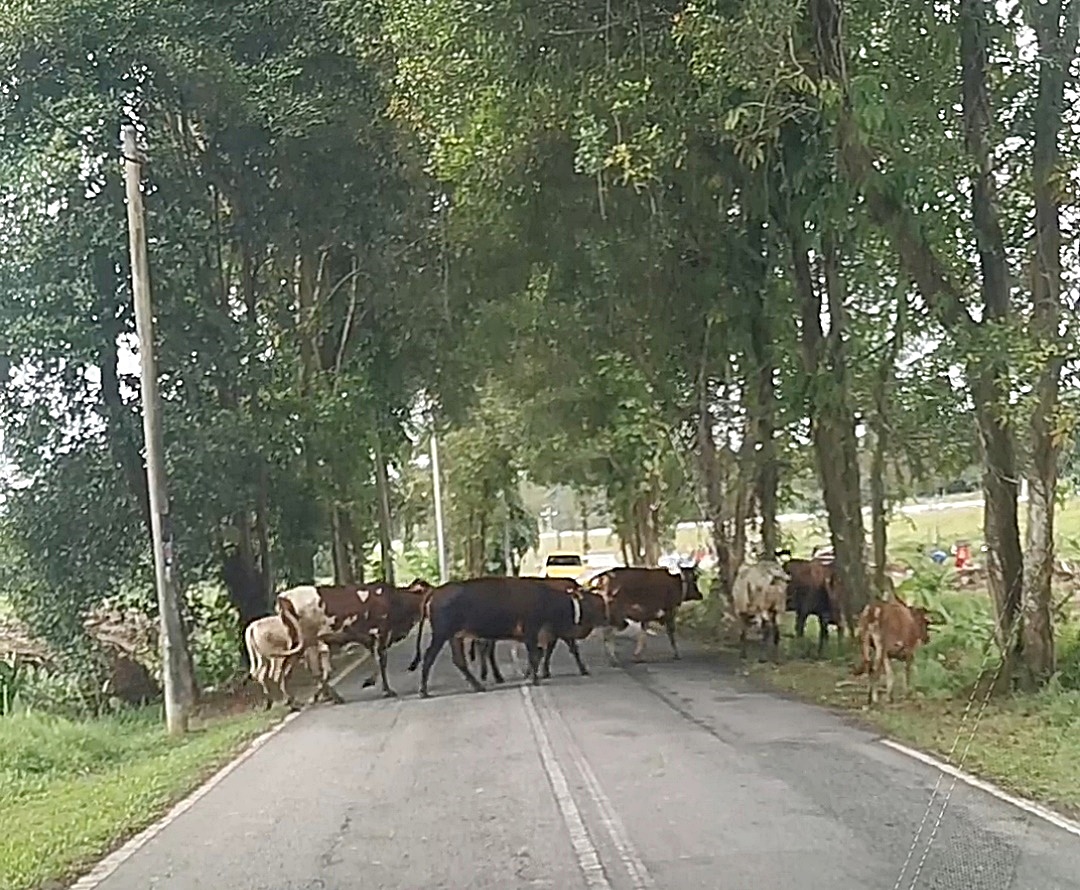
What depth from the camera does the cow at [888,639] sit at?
16125 mm

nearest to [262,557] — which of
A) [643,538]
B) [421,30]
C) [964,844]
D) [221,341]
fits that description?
[221,341]

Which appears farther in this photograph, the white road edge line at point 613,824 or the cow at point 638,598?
the cow at point 638,598

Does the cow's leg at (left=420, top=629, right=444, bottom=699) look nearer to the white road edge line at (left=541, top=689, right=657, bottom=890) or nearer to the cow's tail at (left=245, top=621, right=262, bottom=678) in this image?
the cow's tail at (left=245, top=621, right=262, bottom=678)

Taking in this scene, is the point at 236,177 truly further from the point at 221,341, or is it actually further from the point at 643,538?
the point at 643,538

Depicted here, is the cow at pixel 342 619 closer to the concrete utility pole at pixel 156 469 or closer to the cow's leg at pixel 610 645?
the concrete utility pole at pixel 156 469

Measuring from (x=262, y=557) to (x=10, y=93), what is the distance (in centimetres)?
731

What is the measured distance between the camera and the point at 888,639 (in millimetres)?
16203

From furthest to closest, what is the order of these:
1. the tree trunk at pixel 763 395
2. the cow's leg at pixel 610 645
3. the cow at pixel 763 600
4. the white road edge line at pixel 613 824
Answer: the cow's leg at pixel 610 645 → the cow at pixel 763 600 → the tree trunk at pixel 763 395 → the white road edge line at pixel 613 824

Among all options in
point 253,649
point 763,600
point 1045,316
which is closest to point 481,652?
point 253,649

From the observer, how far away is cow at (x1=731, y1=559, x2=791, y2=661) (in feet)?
74.6

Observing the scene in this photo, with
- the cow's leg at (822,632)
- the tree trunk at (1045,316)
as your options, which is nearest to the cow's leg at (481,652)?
the cow's leg at (822,632)

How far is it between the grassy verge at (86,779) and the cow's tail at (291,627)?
1.04 m

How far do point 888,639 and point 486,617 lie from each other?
577cm

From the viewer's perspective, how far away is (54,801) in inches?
508
